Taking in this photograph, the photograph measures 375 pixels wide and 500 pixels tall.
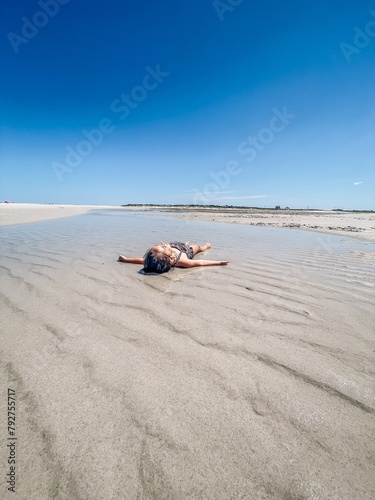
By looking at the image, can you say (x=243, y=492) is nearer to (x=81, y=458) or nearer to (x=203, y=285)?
(x=81, y=458)

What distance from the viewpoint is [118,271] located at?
3.92m

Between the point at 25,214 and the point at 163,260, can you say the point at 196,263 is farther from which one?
the point at 25,214

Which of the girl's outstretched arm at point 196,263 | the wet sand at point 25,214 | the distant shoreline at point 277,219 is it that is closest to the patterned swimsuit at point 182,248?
the girl's outstretched arm at point 196,263

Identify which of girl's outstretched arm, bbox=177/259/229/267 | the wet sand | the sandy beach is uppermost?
the wet sand

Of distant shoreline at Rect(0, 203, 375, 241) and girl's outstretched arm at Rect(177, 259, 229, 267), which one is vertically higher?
distant shoreline at Rect(0, 203, 375, 241)

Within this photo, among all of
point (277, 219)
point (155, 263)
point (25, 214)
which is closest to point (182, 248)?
point (155, 263)

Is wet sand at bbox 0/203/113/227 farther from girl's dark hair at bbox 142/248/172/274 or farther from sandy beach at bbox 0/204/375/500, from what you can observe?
sandy beach at bbox 0/204/375/500

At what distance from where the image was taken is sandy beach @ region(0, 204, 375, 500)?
99 cm

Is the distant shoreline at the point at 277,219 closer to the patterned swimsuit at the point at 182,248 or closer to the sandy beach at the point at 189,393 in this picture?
the patterned swimsuit at the point at 182,248

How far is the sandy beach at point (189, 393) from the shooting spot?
0.99 meters

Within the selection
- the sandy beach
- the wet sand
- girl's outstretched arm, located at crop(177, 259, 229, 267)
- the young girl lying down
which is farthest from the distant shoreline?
the sandy beach

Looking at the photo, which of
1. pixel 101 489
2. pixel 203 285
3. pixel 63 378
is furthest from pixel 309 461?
pixel 203 285

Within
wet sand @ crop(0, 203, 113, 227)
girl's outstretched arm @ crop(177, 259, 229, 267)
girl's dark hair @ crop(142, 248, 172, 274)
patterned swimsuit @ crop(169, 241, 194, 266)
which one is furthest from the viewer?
wet sand @ crop(0, 203, 113, 227)

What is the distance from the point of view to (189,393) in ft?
4.64
